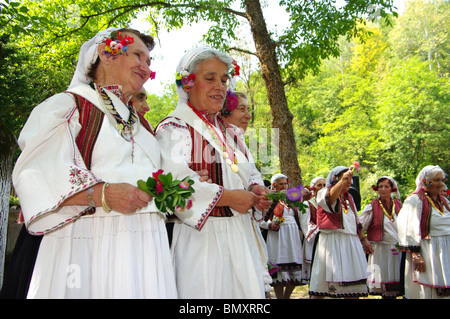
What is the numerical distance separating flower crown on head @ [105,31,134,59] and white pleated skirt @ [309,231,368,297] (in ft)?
16.9

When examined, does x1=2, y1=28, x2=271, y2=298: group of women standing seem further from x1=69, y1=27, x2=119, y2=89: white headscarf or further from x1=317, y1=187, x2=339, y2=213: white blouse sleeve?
x1=317, y1=187, x2=339, y2=213: white blouse sleeve

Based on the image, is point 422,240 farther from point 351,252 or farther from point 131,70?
point 131,70

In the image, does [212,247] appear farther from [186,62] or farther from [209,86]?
[186,62]

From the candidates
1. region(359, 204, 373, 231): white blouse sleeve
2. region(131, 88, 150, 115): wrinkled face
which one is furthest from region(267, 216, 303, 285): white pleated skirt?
region(131, 88, 150, 115): wrinkled face

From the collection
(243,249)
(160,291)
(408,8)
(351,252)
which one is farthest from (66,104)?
Result: (408,8)

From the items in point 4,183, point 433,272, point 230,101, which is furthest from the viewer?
point 433,272

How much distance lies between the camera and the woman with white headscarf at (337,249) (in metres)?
6.27

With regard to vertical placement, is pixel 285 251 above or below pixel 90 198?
below

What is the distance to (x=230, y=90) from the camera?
368 cm

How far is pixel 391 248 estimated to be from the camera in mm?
7277

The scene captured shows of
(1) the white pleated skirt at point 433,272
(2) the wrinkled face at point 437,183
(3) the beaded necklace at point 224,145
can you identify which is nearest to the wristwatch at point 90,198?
(3) the beaded necklace at point 224,145

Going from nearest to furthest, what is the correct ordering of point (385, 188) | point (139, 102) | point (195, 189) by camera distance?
1. point (195, 189)
2. point (139, 102)
3. point (385, 188)

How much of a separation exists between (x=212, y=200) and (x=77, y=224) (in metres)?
0.86

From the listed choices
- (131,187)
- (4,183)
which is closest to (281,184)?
(4,183)
